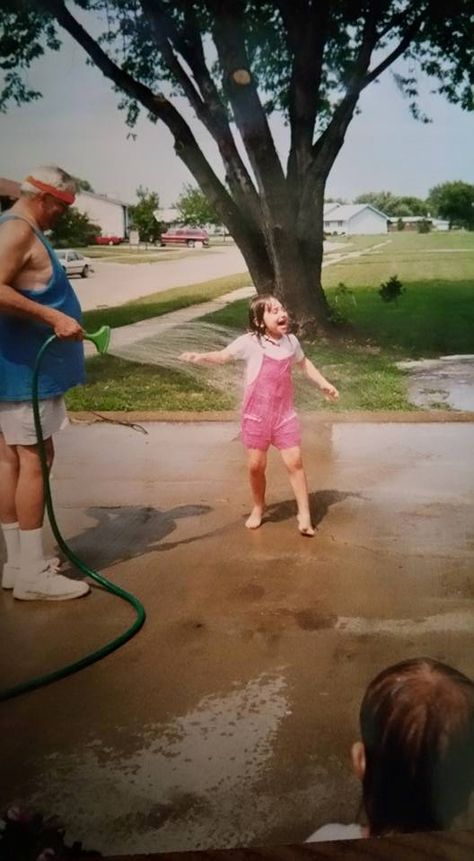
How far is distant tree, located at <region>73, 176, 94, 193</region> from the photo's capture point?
4.54 feet

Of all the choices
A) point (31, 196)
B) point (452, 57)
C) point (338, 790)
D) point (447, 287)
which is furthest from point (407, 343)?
point (338, 790)

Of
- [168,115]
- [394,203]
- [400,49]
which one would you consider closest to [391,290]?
[394,203]

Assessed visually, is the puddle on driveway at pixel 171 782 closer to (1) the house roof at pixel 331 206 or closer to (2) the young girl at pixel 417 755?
(2) the young girl at pixel 417 755

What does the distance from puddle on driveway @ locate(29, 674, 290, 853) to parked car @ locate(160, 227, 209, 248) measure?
A: 0.76 meters

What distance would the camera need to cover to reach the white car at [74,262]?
1.44 metres

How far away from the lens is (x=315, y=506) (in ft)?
6.05

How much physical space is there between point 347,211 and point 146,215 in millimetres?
356

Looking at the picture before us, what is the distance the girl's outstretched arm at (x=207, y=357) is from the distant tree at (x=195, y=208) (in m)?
0.29

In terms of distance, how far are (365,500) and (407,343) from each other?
33 cm

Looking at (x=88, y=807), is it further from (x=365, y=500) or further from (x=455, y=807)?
(x=365, y=500)

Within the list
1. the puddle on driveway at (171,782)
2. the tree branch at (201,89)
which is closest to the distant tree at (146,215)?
the tree branch at (201,89)

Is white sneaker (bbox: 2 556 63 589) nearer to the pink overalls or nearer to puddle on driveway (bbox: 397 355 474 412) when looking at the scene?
the pink overalls

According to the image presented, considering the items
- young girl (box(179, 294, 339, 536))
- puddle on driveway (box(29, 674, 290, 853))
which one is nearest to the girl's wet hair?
young girl (box(179, 294, 339, 536))

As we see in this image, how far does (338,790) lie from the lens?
3.79 feet
